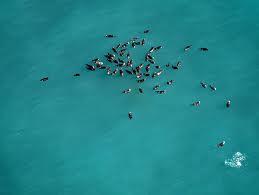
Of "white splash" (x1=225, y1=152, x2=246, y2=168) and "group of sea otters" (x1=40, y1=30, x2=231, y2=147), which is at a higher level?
"group of sea otters" (x1=40, y1=30, x2=231, y2=147)

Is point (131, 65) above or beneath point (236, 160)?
above

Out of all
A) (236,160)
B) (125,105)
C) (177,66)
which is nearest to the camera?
(236,160)

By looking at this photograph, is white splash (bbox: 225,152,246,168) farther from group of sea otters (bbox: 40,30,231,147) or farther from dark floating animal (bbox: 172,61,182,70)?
dark floating animal (bbox: 172,61,182,70)

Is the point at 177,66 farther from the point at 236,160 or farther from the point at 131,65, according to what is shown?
the point at 236,160

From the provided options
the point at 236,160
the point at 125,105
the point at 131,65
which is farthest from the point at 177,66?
the point at 236,160

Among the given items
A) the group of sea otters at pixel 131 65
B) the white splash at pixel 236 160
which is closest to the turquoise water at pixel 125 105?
the white splash at pixel 236 160

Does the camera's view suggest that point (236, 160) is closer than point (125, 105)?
Yes

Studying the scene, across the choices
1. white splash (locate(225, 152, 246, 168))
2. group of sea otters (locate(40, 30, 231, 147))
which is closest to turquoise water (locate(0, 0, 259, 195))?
Result: white splash (locate(225, 152, 246, 168))
